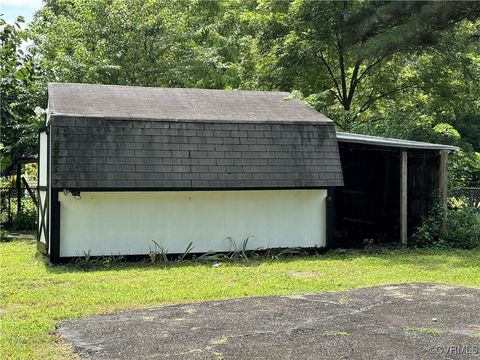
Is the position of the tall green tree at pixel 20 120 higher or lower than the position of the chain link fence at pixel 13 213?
higher

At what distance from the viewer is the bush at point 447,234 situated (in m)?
12.6

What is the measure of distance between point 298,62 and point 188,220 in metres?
11.2

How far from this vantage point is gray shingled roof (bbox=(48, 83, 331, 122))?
36.4 feet

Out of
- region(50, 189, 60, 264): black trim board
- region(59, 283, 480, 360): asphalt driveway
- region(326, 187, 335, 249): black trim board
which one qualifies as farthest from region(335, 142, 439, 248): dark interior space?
region(50, 189, 60, 264): black trim board

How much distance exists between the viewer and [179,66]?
68.2ft

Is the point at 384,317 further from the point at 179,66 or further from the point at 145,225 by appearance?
the point at 179,66

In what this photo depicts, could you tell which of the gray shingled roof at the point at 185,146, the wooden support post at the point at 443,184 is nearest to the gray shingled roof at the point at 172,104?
the gray shingled roof at the point at 185,146

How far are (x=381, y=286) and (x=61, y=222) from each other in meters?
5.84

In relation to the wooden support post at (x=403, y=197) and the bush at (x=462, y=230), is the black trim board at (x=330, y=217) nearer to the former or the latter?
the wooden support post at (x=403, y=197)

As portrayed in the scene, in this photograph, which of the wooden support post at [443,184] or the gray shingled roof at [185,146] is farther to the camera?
the wooden support post at [443,184]

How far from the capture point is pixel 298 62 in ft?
67.6

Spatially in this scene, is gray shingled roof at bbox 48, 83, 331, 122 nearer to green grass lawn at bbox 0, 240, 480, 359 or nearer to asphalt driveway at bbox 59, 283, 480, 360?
green grass lawn at bbox 0, 240, 480, 359

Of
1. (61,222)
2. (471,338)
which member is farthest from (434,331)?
(61,222)

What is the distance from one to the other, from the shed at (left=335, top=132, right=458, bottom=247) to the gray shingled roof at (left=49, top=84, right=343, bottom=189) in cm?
121
